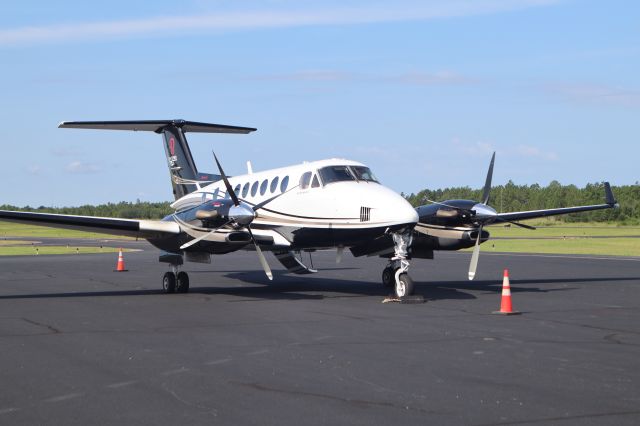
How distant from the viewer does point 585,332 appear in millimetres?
12586

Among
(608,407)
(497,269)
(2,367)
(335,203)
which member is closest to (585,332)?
(608,407)

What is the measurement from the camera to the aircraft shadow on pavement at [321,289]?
1973cm

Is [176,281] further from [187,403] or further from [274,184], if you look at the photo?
[187,403]

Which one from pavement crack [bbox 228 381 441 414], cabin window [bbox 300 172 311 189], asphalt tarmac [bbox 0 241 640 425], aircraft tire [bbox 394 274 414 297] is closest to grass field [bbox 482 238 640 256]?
asphalt tarmac [bbox 0 241 640 425]

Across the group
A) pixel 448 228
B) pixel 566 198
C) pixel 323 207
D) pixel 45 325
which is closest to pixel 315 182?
pixel 323 207

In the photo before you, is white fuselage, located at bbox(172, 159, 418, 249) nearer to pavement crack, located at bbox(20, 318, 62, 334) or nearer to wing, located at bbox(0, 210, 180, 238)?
wing, located at bbox(0, 210, 180, 238)

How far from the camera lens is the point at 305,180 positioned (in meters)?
19.6

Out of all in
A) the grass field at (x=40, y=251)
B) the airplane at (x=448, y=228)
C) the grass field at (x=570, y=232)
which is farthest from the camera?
the grass field at (x=570, y=232)

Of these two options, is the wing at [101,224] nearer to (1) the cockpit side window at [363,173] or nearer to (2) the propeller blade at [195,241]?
(2) the propeller blade at [195,241]

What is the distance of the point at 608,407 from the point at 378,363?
316 centimetres

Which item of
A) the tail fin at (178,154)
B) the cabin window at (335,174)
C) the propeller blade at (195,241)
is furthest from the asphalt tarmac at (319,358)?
the tail fin at (178,154)

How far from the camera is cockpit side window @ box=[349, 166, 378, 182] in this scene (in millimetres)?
19250

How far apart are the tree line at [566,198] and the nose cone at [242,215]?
247 ft

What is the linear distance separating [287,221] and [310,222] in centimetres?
79
